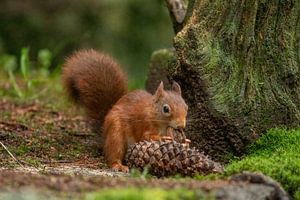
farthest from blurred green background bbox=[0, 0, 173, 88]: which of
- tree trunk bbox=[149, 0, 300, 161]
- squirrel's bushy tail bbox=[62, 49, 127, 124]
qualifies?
tree trunk bbox=[149, 0, 300, 161]

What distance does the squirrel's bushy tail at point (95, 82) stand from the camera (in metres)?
6.90

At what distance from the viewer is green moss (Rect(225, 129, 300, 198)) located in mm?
5113

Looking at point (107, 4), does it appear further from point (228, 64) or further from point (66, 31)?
point (228, 64)

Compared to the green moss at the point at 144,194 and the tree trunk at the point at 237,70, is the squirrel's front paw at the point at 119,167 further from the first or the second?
the green moss at the point at 144,194

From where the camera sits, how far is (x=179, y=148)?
5.55 meters

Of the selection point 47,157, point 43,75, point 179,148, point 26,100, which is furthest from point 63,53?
point 179,148

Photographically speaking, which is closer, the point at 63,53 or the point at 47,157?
the point at 47,157

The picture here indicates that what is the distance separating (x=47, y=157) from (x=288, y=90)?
1773 millimetres

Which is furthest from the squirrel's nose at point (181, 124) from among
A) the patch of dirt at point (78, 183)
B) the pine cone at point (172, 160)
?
the patch of dirt at point (78, 183)

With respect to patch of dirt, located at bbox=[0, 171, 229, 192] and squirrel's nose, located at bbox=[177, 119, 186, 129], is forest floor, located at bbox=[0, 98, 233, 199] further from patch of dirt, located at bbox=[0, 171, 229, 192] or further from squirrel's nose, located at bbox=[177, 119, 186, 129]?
squirrel's nose, located at bbox=[177, 119, 186, 129]

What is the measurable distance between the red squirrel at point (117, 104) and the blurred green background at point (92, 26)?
5192mm

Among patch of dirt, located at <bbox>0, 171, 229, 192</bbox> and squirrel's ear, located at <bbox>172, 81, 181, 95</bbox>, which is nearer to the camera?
patch of dirt, located at <bbox>0, 171, 229, 192</bbox>

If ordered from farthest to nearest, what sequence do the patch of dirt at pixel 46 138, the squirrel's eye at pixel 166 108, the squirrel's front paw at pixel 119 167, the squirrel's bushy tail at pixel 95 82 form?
the squirrel's bushy tail at pixel 95 82, the squirrel's eye at pixel 166 108, the patch of dirt at pixel 46 138, the squirrel's front paw at pixel 119 167

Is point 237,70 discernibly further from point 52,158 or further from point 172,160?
point 52,158
